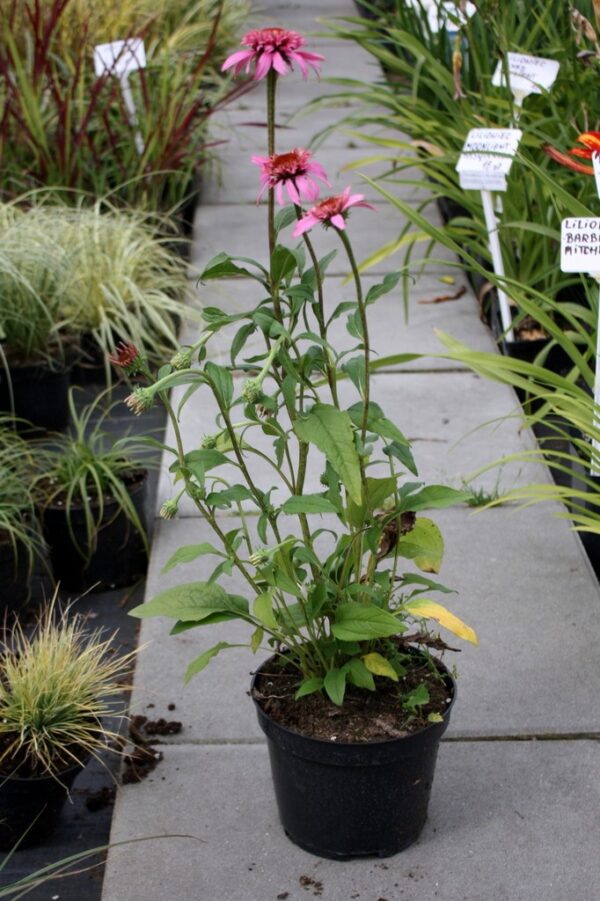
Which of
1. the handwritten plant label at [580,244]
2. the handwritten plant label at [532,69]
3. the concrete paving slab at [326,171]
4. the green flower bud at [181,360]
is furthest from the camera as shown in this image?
the concrete paving slab at [326,171]

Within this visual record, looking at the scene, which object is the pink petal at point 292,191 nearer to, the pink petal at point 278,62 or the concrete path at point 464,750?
the pink petal at point 278,62

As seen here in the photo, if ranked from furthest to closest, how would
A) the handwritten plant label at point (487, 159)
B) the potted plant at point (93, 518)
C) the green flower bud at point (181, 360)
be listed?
the handwritten plant label at point (487, 159) → the potted plant at point (93, 518) → the green flower bud at point (181, 360)

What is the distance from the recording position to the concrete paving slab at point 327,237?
560 centimetres

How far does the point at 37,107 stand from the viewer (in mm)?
Answer: 5551

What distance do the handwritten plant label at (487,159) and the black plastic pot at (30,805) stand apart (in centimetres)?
249

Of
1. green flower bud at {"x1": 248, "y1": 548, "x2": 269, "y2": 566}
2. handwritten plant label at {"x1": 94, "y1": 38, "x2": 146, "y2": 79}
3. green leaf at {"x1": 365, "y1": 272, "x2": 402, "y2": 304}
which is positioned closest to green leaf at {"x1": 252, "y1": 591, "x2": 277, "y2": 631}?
green flower bud at {"x1": 248, "y1": 548, "x2": 269, "y2": 566}

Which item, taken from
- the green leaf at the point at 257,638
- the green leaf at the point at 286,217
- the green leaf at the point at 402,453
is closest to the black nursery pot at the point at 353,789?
Result: the green leaf at the point at 257,638

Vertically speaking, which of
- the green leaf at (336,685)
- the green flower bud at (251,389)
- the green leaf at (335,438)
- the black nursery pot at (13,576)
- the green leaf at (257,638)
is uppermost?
the green flower bud at (251,389)

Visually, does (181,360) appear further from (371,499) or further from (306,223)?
(371,499)

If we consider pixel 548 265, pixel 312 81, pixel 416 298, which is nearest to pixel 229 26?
pixel 312 81

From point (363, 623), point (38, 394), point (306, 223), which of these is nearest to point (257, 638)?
point (363, 623)

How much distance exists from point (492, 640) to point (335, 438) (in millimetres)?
1248

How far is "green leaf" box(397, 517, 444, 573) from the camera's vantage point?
2432 mm

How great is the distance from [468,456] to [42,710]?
74.0 inches
